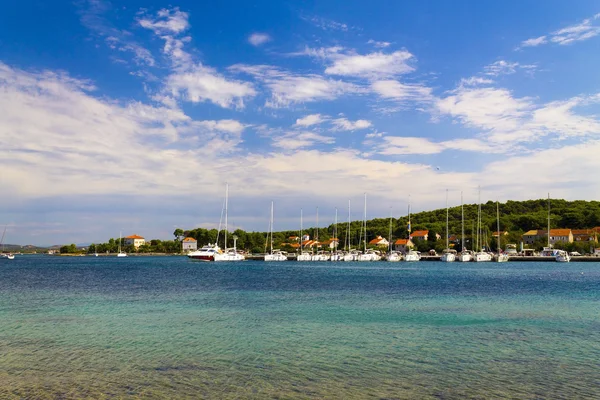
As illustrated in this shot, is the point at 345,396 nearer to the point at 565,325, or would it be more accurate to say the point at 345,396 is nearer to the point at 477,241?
the point at 565,325

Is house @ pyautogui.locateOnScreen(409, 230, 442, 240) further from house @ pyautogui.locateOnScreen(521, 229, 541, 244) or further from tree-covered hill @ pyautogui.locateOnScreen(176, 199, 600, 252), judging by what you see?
house @ pyautogui.locateOnScreen(521, 229, 541, 244)

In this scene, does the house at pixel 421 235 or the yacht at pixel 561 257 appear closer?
the yacht at pixel 561 257

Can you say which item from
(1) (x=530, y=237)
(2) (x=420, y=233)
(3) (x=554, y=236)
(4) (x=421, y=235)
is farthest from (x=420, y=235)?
(3) (x=554, y=236)

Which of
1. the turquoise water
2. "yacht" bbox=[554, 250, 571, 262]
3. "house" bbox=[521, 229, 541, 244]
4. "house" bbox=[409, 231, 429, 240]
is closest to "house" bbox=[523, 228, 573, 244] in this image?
"house" bbox=[521, 229, 541, 244]

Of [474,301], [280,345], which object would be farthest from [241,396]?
[474,301]

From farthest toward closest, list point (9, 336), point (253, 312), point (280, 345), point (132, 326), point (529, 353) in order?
point (253, 312), point (132, 326), point (9, 336), point (280, 345), point (529, 353)

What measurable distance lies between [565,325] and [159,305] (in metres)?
23.7

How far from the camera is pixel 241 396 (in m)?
12.6

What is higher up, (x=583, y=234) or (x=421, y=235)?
(x=583, y=234)

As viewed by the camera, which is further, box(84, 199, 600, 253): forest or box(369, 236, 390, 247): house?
box(369, 236, 390, 247): house

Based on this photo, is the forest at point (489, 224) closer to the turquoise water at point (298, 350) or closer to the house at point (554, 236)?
the house at point (554, 236)

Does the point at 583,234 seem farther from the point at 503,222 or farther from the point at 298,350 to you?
the point at 298,350

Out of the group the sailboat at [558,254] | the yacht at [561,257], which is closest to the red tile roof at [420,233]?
the sailboat at [558,254]

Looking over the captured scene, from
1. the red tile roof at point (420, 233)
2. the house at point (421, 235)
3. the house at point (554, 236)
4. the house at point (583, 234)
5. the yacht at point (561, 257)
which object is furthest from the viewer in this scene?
the red tile roof at point (420, 233)
